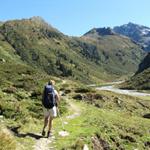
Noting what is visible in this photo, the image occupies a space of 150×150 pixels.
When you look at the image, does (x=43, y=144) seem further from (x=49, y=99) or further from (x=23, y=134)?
(x=49, y=99)

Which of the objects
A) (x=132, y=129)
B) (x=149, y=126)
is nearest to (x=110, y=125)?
(x=132, y=129)

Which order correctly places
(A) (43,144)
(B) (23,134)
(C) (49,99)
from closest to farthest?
(A) (43,144)
(C) (49,99)
(B) (23,134)

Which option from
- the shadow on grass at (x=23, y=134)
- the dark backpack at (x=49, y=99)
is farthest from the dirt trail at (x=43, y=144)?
the dark backpack at (x=49, y=99)

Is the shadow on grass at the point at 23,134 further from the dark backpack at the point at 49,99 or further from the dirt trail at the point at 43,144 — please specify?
the dark backpack at the point at 49,99

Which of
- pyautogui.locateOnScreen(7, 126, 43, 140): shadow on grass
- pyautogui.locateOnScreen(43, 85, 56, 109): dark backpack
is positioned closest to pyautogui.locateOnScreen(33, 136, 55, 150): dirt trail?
pyautogui.locateOnScreen(7, 126, 43, 140): shadow on grass

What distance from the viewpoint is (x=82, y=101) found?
138 ft

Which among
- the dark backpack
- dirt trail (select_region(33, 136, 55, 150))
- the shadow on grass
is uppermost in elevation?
the dark backpack

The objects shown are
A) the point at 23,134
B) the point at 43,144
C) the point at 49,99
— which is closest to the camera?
the point at 43,144

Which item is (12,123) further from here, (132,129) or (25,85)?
(25,85)

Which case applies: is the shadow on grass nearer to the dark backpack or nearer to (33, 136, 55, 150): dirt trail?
(33, 136, 55, 150): dirt trail

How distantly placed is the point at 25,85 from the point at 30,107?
1401 cm

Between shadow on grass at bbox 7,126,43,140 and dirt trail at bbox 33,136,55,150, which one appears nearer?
dirt trail at bbox 33,136,55,150

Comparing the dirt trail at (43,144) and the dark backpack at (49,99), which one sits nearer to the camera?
the dirt trail at (43,144)

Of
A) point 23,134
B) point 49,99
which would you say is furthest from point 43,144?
point 49,99
